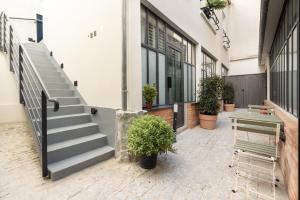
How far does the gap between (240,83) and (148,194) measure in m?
11.4

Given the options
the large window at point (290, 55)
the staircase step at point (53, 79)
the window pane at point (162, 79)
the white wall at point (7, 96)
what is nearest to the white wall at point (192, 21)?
the window pane at point (162, 79)

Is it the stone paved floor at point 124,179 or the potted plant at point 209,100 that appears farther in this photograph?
the potted plant at point 209,100

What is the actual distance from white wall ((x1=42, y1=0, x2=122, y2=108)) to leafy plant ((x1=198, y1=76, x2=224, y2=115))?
3.30 metres

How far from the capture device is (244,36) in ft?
39.4

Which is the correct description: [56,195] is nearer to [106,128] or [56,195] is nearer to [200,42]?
[106,128]

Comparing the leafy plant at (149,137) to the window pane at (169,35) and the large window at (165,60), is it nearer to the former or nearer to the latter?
the large window at (165,60)

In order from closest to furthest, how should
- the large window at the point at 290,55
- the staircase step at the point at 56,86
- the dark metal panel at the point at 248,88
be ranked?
the large window at the point at 290,55 < the staircase step at the point at 56,86 < the dark metal panel at the point at 248,88

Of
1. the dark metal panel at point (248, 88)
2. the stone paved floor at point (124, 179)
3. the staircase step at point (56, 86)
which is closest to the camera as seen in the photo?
the stone paved floor at point (124, 179)

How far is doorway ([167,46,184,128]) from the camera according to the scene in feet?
15.5

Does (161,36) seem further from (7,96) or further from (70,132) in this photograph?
(7,96)

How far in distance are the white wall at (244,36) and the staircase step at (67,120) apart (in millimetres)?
11513

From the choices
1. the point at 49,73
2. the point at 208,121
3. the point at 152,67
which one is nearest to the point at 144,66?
the point at 152,67

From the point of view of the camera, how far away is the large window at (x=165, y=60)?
3.89 meters

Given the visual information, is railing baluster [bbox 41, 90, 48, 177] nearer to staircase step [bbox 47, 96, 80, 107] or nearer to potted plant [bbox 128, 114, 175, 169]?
potted plant [bbox 128, 114, 175, 169]
